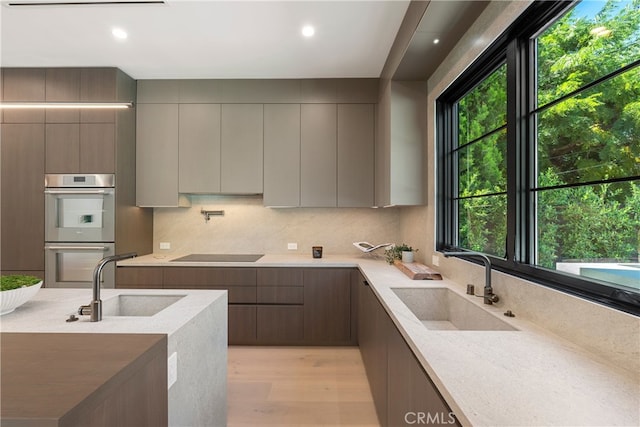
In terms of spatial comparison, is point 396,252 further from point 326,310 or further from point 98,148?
point 98,148

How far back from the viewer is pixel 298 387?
7.66 ft

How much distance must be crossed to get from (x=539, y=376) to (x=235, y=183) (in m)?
2.99

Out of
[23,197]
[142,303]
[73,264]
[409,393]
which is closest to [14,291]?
[142,303]

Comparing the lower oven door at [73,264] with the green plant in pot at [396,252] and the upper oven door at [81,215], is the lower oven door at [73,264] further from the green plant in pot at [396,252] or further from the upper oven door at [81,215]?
the green plant in pot at [396,252]

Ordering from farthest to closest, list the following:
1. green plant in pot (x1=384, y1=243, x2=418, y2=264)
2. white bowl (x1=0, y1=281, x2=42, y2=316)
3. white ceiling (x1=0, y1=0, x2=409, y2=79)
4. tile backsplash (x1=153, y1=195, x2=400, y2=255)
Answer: tile backsplash (x1=153, y1=195, x2=400, y2=255)
green plant in pot (x1=384, y1=243, x2=418, y2=264)
white ceiling (x1=0, y1=0, x2=409, y2=79)
white bowl (x1=0, y1=281, x2=42, y2=316)

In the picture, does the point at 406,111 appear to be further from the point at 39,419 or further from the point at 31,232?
the point at 31,232

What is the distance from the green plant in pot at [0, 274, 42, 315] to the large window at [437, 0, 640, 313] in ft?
7.42

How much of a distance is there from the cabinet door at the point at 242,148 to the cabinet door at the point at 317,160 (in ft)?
1.52

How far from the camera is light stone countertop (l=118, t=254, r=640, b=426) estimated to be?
683 millimetres

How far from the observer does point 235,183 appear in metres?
3.30

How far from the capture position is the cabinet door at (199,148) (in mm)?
3305

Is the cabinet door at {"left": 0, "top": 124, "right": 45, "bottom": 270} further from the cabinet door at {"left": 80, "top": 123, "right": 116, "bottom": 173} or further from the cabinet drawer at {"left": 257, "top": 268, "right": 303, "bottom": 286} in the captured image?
the cabinet drawer at {"left": 257, "top": 268, "right": 303, "bottom": 286}

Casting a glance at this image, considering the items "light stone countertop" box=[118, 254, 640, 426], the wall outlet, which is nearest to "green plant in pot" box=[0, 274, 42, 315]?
the wall outlet

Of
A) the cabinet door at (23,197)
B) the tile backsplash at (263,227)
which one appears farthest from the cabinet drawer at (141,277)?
the cabinet door at (23,197)
